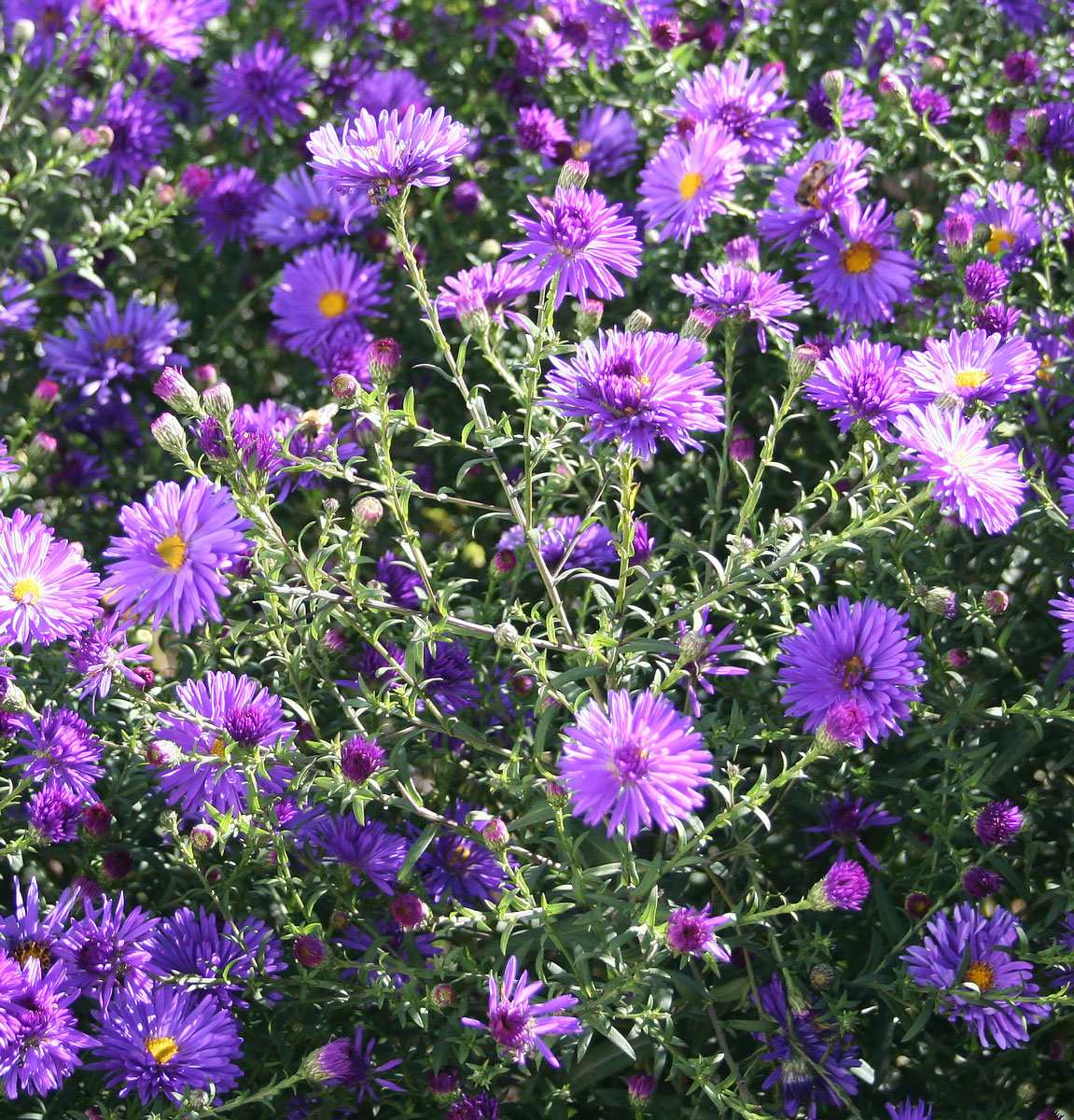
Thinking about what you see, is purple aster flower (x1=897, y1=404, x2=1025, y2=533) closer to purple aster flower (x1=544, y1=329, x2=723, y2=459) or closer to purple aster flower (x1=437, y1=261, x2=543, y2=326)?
purple aster flower (x1=544, y1=329, x2=723, y2=459)

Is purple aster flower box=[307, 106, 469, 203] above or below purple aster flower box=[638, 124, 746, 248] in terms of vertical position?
below

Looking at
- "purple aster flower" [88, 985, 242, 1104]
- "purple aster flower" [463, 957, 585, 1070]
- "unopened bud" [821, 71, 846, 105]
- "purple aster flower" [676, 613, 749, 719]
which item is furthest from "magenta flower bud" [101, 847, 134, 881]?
"unopened bud" [821, 71, 846, 105]

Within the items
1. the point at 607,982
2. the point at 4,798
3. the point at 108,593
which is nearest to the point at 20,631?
the point at 108,593

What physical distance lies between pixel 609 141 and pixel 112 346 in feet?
3.77

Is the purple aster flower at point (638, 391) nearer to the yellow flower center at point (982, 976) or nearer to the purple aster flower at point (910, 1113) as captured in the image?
the yellow flower center at point (982, 976)

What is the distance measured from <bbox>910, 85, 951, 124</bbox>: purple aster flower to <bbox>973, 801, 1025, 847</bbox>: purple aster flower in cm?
136

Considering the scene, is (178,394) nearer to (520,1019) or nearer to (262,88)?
(520,1019)

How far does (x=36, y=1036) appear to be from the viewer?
5.17 feet

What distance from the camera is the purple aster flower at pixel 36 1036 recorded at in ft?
5.09

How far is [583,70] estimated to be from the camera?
9.39 ft

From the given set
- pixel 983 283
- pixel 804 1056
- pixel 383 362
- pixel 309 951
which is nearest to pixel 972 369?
pixel 983 283

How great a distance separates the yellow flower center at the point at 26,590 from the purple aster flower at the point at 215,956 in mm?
498

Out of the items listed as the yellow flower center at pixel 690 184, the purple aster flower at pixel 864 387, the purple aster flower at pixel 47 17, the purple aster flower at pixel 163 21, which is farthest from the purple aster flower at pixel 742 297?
the purple aster flower at pixel 47 17

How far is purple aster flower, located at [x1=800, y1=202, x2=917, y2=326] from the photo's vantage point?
2162mm
